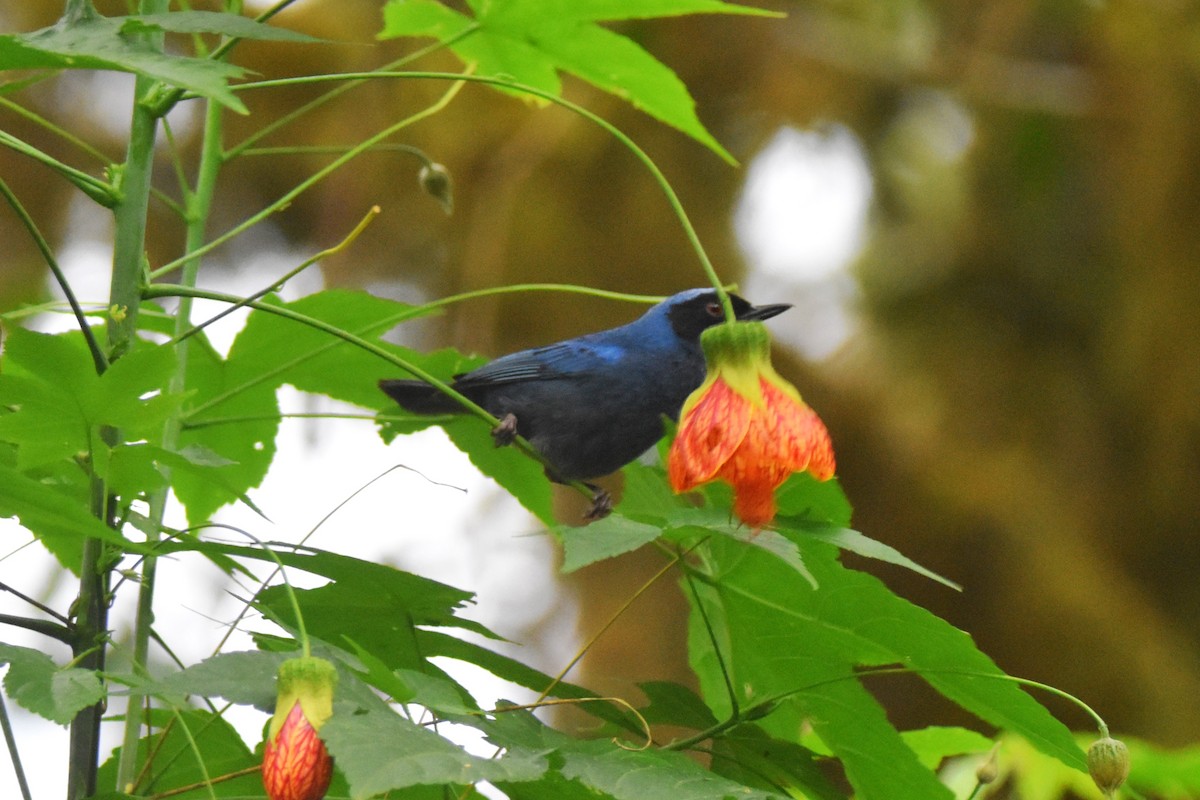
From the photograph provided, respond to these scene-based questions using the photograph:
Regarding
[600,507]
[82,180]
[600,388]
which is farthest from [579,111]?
[600,388]

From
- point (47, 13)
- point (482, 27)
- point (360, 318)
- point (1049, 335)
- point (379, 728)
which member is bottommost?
point (1049, 335)

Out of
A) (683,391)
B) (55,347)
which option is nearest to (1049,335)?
(683,391)

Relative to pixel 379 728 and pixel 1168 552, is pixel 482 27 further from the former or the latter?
pixel 1168 552

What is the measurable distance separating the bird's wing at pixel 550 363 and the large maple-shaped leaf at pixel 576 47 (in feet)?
3.75

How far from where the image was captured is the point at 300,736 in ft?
4.15

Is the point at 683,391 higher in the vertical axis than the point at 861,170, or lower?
lower

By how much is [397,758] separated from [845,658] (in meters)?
0.74

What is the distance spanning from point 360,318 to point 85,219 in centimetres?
473

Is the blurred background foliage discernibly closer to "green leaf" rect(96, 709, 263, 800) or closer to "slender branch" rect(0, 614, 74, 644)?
"green leaf" rect(96, 709, 263, 800)

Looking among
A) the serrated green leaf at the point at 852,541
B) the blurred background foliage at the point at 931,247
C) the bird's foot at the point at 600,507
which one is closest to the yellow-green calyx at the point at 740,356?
the serrated green leaf at the point at 852,541

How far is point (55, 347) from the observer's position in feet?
4.63

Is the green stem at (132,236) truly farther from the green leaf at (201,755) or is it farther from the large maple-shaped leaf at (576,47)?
the large maple-shaped leaf at (576,47)

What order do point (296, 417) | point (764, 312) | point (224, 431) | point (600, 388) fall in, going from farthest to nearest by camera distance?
point (600, 388) → point (764, 312) → point (224, 431) → point (296, 417)

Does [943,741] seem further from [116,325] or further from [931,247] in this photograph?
[931,247]
